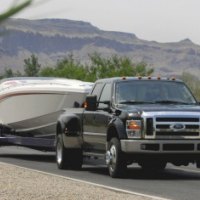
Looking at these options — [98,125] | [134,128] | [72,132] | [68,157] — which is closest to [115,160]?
[134,128]

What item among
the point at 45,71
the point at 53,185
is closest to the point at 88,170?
the point at 53,185

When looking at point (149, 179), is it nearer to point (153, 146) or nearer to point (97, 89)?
point (153, 146)

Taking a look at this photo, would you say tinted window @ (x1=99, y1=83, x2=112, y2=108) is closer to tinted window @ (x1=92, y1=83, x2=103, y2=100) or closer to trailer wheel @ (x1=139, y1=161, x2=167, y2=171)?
tinted window @ (x1=92, y1=83, x2=103, y2=100)

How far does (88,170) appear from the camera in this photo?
19.6 meters

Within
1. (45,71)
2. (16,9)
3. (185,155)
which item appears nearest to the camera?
(16,9)

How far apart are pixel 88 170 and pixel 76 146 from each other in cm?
111

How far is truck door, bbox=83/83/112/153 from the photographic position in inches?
673

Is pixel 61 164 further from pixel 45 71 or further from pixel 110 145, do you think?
pixel 45 71

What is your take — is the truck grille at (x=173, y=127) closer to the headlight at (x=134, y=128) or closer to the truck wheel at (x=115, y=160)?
the headlight at (x=134, y=128)

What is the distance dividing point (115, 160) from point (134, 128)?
739mm

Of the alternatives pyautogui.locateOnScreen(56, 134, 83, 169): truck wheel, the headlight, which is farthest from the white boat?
the headlight

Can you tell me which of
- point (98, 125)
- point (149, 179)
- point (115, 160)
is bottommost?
point (149, 179)

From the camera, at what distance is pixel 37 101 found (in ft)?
78.9

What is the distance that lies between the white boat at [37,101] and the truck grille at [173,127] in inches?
258
